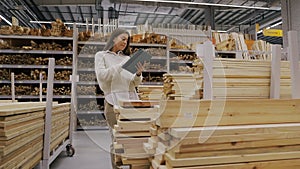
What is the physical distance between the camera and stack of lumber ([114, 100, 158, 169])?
5.93 feet

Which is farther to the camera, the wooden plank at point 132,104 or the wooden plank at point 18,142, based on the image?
the wooden plank at point 132,104

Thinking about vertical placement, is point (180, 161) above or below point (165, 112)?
below

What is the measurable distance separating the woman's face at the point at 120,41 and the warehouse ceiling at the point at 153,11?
6484 mm

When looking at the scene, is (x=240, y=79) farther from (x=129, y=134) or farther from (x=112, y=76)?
(x=112, y=76)

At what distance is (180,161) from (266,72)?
891 millimetres

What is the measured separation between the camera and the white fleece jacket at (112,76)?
2186 mm

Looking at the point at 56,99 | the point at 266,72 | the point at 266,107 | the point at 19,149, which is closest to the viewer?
the point at 266,107

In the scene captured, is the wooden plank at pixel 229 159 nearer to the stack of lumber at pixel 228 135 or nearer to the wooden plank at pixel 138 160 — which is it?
the stack of lumber at pixel 228 135

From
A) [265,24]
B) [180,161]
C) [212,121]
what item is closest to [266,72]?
[212,121]

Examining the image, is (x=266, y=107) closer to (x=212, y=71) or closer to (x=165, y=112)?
(x=212, y=71)

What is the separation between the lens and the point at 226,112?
57.7 inches

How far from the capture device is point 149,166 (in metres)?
1.82

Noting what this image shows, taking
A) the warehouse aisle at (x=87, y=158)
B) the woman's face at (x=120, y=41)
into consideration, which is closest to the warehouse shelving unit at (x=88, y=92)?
the warehouse aisle at (x=87, y=158)

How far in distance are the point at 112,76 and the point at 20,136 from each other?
818mm
